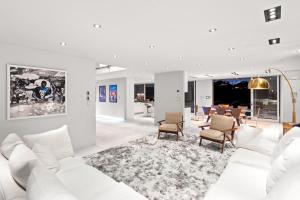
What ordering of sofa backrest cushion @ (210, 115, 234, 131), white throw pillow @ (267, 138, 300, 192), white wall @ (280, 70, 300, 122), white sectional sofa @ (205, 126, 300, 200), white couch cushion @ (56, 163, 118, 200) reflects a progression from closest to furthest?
1. white sectional sofa @ (205, 126, 300, 200)
2. white throw pillow @ (267, 138, 300, 192)
3. white couch cushion @ (56, 163, 118, 200)
4. white wall @ (280, 70, 300, 122)
5. sofa backrest cushion @ (210, 115, 234, 131)

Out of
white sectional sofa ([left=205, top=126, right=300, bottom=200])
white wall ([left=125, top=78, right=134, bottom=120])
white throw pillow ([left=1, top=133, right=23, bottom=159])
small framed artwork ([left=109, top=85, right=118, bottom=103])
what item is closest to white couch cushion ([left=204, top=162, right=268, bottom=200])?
white sectional sofa ([left=205, top=126, right=300, bottom=200])

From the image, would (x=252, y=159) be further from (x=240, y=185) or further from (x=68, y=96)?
(x=68, y=96)

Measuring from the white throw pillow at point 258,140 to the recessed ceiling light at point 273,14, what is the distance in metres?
1.76

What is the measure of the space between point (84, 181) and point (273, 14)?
9.65ft

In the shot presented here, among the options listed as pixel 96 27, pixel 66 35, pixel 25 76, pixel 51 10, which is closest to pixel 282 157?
pixel 96 27

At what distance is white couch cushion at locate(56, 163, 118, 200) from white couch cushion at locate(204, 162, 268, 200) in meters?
1.04

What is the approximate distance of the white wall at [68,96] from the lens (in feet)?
9.71

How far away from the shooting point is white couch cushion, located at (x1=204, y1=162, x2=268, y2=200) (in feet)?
4.97

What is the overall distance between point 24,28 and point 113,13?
4.79ft

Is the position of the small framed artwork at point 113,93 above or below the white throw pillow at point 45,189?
above

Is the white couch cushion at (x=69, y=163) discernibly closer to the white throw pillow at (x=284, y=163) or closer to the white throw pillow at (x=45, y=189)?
the white throw pillow at (x=45, y=189)

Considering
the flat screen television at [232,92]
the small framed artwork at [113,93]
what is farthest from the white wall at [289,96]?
the small framed artwork at [113,93]

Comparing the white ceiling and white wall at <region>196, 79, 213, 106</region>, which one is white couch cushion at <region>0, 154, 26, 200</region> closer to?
the white ceiling

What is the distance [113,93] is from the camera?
905 centimetres
